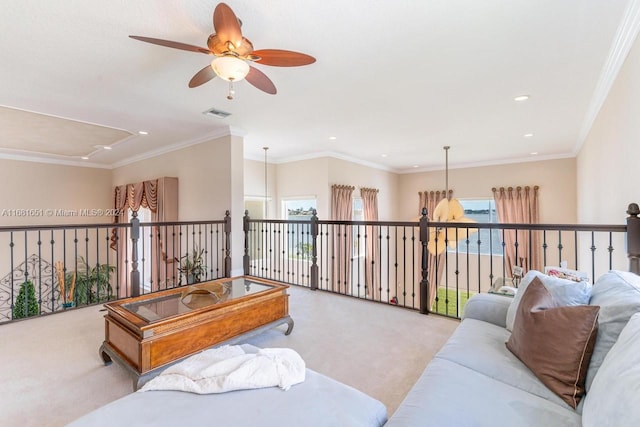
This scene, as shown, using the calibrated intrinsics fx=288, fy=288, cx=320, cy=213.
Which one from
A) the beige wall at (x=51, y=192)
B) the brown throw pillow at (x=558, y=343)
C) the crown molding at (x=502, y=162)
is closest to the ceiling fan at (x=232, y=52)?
the brown throw pillow at (x=558, y=343)

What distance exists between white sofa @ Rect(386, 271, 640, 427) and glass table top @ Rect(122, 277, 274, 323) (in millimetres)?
1579

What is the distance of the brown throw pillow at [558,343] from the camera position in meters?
1.14

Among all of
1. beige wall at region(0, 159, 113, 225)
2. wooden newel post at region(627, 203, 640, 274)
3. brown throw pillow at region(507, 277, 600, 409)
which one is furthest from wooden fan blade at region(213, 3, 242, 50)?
beige wall at region(0, 159, 113, 225)

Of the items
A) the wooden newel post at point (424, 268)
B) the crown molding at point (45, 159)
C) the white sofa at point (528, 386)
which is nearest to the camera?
the white sofa at point (528, 386)

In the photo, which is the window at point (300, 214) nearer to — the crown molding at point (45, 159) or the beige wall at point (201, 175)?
the beige wall at point (201, 175)

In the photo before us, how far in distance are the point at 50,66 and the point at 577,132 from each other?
6.67 meters

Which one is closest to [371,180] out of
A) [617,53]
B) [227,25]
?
[617,53]

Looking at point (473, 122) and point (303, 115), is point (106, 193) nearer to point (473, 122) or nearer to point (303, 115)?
point (303, 115)

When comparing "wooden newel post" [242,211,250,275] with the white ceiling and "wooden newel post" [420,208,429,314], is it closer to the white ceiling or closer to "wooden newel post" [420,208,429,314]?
the white ceiling

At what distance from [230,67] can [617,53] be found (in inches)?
117

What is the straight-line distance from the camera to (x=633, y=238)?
7.04 ft

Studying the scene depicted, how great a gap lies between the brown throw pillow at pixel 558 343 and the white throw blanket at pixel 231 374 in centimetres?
105

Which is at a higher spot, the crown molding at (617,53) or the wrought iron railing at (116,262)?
the crown molding at (617,53)

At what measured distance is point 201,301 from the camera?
2.26 m
